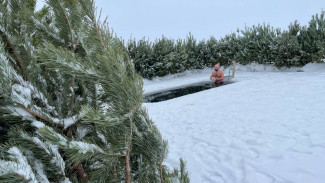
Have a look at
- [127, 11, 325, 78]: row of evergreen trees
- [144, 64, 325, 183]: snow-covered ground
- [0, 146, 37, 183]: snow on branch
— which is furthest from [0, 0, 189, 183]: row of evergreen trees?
[127, 11, 325, 78]: row of evergreen trees

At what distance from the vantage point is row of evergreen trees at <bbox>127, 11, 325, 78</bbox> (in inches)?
426

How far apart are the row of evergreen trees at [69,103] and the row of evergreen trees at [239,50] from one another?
10.6m

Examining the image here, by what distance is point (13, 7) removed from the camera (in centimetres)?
111

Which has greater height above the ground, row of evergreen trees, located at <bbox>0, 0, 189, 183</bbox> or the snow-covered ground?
row of evergreen trees, located at <bbox>0, 0, 189, 183</bbox>

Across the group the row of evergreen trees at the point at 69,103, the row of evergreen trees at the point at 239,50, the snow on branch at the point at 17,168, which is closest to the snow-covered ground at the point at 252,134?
the row of evergreen trees at the point at 69,103

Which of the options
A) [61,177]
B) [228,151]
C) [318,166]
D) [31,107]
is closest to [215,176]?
[228,151]

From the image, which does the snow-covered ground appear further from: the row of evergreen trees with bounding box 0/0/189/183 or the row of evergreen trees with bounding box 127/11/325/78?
the row of evergreen trees with bounding box 127/11/325/78

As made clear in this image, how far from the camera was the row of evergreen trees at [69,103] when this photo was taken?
0.81 metres

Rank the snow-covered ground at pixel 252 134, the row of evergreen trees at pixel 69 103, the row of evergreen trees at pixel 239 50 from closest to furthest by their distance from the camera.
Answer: the row of evergreen trees at pixel 69 103
the snow-covered ground at pixel 252 134
the row of evergreen trees at pixel 239 50

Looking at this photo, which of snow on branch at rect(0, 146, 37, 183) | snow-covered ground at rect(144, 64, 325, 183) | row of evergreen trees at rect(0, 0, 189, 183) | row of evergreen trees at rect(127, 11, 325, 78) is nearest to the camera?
snow on branch at rect(0, 146, 37, 183)

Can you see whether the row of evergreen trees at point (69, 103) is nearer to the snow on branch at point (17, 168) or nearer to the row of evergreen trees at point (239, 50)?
the snow on branch at point (17, 168)

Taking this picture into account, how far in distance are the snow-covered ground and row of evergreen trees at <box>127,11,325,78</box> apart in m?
5.19

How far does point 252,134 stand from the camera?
4.00 metres

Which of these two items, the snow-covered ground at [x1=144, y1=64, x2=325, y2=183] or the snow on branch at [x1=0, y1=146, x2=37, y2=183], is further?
the snow-covered ground at [x1=144, y1=64, x2=325, y2=183]
